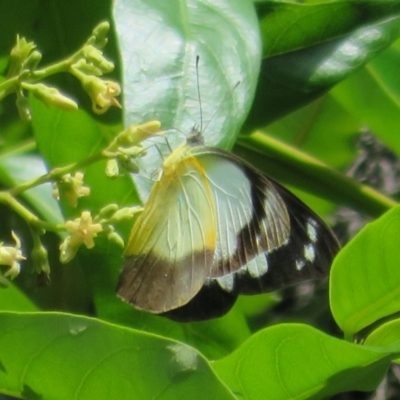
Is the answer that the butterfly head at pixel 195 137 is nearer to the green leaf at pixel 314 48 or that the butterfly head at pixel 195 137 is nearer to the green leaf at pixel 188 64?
the green leaf at pixel 188 64

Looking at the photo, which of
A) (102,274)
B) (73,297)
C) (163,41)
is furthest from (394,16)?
(73,297)

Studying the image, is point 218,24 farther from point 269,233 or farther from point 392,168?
point 392,168

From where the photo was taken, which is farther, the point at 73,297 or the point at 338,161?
the point at 338,161

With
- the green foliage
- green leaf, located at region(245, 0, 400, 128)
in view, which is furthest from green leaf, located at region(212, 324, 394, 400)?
green leaf, located at region(245, 0, 400, 128)

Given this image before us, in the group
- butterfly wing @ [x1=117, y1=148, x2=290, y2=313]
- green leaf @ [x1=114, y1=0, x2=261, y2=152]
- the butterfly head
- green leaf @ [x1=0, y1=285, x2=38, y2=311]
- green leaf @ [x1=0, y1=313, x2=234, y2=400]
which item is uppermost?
green leaf @ [x1=114, y1=0, x2=261, y2=152]

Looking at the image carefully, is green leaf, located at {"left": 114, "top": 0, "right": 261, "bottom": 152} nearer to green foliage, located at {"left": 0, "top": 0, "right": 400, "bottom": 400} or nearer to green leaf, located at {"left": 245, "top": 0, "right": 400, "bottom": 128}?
green foliage, located at {"left": 0, "top": 0, "right": 400, "bottom": 400}

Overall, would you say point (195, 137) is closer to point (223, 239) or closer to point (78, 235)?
point (78, 235)
